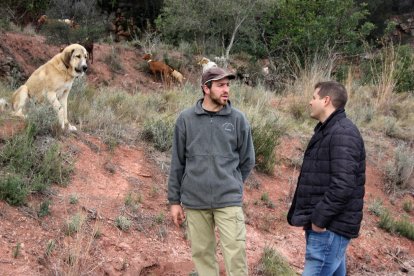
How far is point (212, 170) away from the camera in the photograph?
420cm

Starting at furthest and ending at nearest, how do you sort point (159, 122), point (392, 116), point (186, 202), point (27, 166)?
point (392, 116)
point (159, 122)
point (27, 166)
point (186, 202)

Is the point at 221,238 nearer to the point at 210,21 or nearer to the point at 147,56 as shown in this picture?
the point at 147,56

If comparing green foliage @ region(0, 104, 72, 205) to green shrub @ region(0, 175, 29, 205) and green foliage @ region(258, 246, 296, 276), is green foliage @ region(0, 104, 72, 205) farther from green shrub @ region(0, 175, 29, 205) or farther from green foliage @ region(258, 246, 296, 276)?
green foliage @ region(258, 246, 296, 276)

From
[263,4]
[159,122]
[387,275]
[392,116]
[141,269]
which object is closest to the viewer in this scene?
[141,269]

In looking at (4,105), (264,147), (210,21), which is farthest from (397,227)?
(210,21)

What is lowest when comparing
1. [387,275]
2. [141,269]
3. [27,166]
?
[387,275]

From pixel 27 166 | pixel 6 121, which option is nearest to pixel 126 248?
pixel 27 166

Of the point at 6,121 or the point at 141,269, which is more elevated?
the point at 6,121

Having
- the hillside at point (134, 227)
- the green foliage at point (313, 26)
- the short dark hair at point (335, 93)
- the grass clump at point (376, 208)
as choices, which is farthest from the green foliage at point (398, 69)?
the short dark hair at point (335, 93)

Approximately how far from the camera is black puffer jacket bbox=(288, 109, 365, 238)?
3.76m

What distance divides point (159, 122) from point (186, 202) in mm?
3579

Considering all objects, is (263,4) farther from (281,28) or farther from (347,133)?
(347,133)

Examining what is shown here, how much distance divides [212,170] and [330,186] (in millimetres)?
887

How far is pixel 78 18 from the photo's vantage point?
20.3 m
